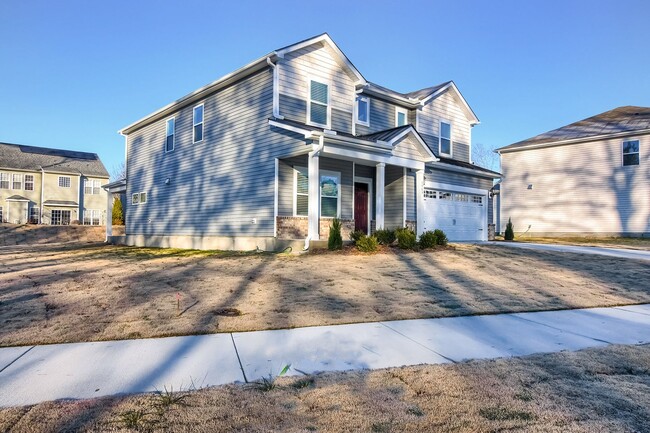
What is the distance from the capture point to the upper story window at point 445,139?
59.4 ft

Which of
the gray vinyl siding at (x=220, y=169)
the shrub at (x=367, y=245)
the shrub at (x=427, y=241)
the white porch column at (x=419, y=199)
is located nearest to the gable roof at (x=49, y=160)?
the gray vinyl siding at (x=220, y=169)

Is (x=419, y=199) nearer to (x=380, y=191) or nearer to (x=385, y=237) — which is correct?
(x=380, y=191)

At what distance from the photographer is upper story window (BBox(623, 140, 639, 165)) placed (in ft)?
67.4

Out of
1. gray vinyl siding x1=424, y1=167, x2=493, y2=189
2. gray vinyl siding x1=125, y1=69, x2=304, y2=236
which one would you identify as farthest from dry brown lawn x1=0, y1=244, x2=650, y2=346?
gray vinyl siding x1=424, y1=167, x2=493, y2=189

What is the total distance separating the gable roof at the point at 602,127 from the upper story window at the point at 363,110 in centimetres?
1315

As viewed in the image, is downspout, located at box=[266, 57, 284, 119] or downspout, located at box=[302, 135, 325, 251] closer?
downspout, located at box=[302, 135, 325, 251]

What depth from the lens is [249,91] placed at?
13.6 metres

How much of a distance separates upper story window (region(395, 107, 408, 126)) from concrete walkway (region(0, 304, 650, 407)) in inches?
486

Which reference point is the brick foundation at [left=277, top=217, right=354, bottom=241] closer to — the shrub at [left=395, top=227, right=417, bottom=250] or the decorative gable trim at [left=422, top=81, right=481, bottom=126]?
the shrub at [left=395, top=227, right=417, bottom=250]

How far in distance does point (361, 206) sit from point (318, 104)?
13.1 ft

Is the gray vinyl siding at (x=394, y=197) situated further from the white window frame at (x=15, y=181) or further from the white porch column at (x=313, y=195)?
the white window frame at (x=15, y=181)

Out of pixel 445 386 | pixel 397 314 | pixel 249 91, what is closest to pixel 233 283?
pixel 397 314

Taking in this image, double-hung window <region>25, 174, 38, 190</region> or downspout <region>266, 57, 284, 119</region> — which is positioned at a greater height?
downspout <region>266, 57, 284, 119</region>

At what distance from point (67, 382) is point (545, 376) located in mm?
3712
